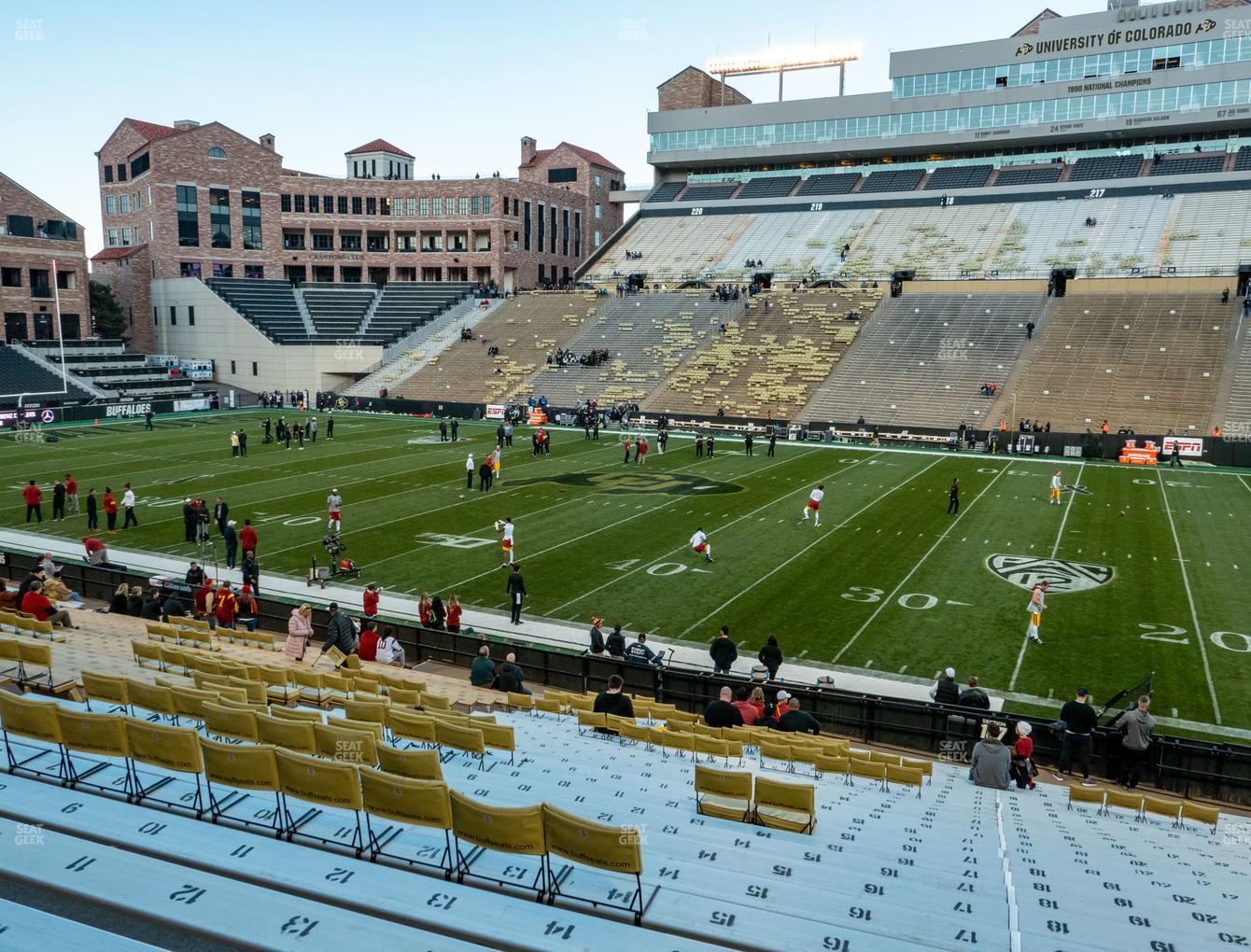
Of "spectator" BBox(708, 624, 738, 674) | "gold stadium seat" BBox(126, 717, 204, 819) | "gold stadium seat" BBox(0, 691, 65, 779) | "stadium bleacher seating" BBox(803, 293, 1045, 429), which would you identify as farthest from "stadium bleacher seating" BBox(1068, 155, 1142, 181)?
"gold stadium seat" BBox(0, 691, 65, 779)

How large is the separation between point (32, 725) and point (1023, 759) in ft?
34.9

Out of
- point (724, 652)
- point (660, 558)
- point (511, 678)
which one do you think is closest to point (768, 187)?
point (660, 558)

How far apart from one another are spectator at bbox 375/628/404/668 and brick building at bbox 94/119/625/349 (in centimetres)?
6716

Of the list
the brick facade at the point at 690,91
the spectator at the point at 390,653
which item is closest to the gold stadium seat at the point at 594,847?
the spectator at the point at 390,653

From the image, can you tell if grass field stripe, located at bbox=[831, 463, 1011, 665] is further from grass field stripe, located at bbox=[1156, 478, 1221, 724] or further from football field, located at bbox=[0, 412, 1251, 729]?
grass field stripe, located at bbox=[1156, 478, 1221, 724]

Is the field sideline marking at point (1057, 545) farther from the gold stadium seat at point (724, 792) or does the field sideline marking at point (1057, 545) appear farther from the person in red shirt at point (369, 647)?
the person in red shirt at point (369, 647)

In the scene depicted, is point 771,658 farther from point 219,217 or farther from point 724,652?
point 219,217

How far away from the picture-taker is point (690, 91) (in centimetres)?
9025

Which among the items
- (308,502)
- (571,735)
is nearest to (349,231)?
(308,502)

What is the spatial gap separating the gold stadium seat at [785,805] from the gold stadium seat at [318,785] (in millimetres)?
3258

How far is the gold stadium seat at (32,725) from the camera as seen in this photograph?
6887 mm

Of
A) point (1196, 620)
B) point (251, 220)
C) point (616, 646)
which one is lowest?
point (1196, 620)

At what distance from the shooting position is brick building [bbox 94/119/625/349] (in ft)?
238

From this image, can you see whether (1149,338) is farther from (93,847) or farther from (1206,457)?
(93,847)
